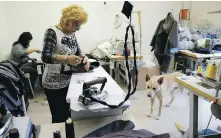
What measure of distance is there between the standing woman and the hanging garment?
217 cm

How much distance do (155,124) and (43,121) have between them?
1575mm

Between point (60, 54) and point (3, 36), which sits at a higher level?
point (3, 36)

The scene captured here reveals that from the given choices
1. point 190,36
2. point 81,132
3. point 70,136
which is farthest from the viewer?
point 190,36

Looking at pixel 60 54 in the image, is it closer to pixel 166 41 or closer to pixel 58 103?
pixel 58 103

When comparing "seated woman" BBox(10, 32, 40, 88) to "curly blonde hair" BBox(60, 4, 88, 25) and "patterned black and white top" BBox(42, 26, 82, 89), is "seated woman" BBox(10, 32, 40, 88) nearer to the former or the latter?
"patterned black and white top" BBox(42, 26, 82, 89)

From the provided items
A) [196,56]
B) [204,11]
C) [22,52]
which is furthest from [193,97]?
[204,11]

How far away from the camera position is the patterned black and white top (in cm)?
155

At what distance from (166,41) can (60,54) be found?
8.17 ft

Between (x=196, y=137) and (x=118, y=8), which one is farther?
(x=118, y=8)

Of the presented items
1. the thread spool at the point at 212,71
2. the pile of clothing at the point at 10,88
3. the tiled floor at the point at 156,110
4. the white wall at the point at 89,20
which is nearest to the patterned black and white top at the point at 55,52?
the pile of clothing at the point at 10,88

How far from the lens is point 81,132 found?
3.86 feet

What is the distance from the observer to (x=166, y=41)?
3652mm

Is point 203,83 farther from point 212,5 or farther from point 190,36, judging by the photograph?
point 212,5

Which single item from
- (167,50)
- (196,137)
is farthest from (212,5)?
(196,137)
